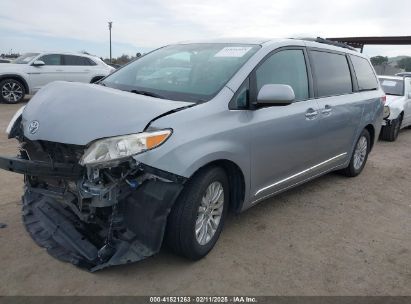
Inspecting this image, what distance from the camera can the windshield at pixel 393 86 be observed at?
9.88 meters

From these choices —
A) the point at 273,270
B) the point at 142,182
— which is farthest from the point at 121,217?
the point at 273,270

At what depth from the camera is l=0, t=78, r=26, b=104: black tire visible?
12.0m

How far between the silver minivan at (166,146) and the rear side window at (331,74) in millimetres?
133

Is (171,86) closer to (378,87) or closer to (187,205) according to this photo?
(187,205)

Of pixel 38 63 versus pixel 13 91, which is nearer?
pixel 13 91

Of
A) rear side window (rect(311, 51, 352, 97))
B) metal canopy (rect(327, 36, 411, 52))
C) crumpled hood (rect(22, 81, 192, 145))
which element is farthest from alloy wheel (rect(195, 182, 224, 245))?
metal canopy (rect(327, 36, 411, 52))

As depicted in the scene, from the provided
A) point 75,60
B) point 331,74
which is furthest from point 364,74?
point 75,60

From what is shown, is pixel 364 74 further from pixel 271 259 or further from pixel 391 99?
pixel 391 99

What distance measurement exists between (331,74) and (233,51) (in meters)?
1.62

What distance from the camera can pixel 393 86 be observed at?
10.1 metres

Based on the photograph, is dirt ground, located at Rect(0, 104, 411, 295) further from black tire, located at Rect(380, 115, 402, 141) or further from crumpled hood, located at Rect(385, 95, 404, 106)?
crumpled hood, located at Rect(385, 95, 404, 106)

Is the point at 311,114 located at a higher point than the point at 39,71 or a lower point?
lower

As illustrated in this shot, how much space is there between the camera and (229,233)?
3.74 m

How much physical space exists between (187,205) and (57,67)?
Result: 37.0ft
